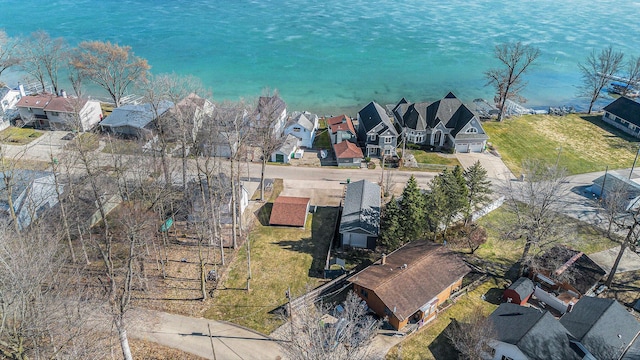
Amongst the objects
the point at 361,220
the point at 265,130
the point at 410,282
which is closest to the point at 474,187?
the point at 361,220

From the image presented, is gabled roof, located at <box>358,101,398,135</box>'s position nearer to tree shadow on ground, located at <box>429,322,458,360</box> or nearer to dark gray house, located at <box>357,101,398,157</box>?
dark gray house, located at <box>357,101,398,157</box>

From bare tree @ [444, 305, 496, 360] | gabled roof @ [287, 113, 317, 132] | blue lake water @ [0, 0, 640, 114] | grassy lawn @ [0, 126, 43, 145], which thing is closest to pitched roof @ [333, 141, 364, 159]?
gabled roof @ [287, 113, 317, 132]

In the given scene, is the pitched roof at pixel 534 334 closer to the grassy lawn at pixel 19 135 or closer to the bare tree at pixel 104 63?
the bare tree at pixel 104 63

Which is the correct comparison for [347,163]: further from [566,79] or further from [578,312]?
[566,79]

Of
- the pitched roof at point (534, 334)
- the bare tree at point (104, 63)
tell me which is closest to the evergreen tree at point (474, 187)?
the pitched roof at point (534, 334)

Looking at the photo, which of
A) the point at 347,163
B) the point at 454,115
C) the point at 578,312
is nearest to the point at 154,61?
the point at 347,163

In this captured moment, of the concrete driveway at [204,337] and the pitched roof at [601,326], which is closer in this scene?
the pitched roof at [601,326]
